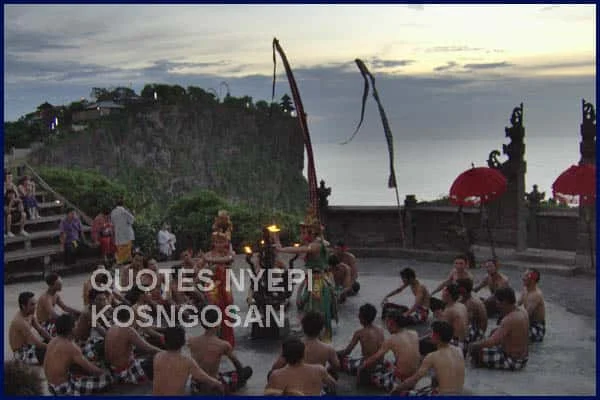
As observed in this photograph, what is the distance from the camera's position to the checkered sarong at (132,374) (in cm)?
999

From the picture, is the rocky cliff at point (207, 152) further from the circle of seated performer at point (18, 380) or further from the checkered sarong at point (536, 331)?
the circle of seated performer at point (18, 380)

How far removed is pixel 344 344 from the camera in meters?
12.2

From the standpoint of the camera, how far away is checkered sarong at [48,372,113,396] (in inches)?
368

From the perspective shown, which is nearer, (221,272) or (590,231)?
(221,272)

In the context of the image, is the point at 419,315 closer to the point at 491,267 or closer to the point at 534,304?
the point at 491,267

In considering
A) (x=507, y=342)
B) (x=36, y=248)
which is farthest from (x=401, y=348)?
(x=36, y=248)

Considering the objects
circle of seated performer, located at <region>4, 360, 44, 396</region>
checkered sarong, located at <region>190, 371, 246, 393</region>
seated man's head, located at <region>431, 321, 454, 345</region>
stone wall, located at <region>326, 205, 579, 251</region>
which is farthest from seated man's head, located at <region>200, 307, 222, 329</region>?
stone wall, located at <region>326, 205, 579, 251</region>

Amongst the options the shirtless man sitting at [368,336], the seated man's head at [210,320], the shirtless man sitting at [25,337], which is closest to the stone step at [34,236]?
the shirtless man sitting at [25,337]

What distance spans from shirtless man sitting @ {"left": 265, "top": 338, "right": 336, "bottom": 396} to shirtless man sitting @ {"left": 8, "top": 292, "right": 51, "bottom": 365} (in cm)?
422

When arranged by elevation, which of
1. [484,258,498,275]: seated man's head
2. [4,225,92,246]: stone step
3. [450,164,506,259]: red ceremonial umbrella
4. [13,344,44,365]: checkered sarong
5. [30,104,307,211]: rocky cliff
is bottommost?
[13,344,44,365]: checkered sarong

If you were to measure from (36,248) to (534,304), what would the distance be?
12701 millimetres

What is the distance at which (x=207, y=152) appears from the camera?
89.4 meters

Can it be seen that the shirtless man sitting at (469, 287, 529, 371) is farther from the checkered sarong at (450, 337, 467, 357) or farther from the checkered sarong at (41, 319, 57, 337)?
the checkered sarong at (41, 319, 57, 337)

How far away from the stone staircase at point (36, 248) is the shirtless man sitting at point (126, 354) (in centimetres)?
881
